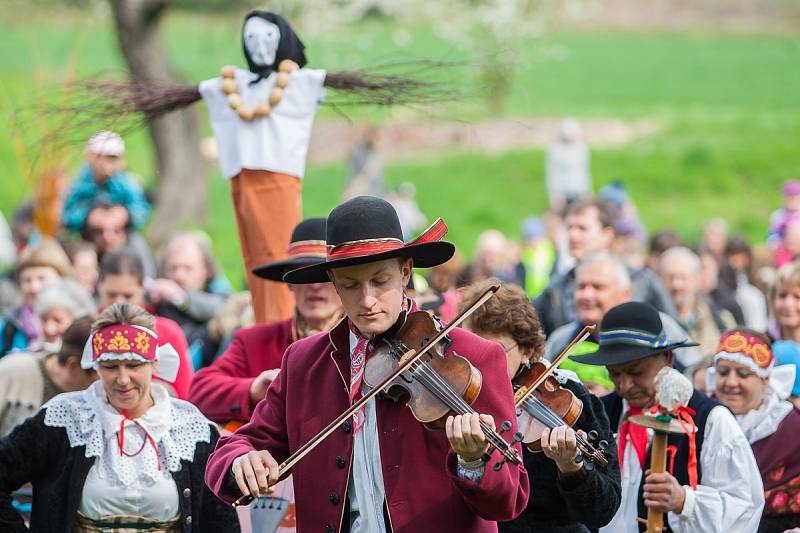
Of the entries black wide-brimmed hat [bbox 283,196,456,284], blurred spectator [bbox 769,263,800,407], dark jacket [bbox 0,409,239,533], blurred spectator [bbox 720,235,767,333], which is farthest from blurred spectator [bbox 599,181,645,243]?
black wide-brimmed hat [bbox 283,196,456,284]

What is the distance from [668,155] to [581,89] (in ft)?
35.0

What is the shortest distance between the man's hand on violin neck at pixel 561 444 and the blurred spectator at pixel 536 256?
9862 millimetres

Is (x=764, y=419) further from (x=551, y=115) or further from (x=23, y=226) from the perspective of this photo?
(x=551, y=115)

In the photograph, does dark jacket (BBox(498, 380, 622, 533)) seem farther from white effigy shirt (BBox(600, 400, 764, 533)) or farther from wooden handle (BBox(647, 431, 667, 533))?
white effigy shirt (BBox(600, 400, 764, 533))

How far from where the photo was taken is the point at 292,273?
458 centimetres

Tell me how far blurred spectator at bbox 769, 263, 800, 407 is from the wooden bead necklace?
330 cm

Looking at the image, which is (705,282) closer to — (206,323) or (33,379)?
(206,323)

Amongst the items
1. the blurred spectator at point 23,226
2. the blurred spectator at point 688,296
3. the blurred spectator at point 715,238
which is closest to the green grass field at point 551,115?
the blurred spectator at point 23,226

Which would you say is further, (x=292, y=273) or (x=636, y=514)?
(x=636, y=514)

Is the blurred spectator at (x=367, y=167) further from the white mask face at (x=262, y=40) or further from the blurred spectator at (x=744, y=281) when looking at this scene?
Answer: the white mask face at (x=262, y=40)

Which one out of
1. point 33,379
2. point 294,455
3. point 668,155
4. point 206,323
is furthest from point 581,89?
point 294,455

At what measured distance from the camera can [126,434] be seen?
599 centimetres

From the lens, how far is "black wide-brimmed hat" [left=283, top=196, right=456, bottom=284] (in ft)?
14.1

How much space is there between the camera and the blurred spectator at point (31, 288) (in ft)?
30.7
